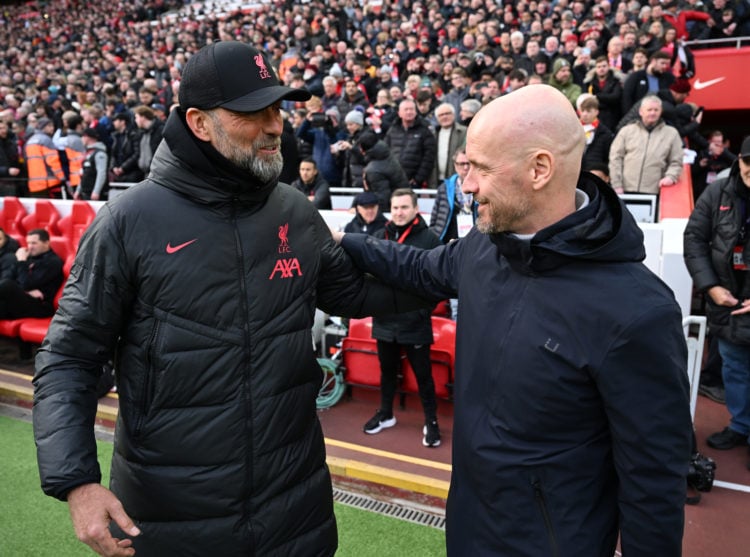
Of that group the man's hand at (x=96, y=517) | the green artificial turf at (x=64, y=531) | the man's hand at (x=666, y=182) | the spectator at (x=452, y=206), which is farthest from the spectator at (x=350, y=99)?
the man's hand at (x=96, y=517)

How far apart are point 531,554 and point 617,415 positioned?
449 mm

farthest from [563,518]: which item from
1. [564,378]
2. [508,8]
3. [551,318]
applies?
[508,8]


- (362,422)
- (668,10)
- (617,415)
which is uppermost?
(668,10)

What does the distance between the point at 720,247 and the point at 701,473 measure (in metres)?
1.46

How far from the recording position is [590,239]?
1.43 m

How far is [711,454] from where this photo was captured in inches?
161

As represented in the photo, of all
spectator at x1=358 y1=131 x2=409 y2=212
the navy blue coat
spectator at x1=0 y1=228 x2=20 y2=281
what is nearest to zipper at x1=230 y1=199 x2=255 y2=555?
the navy blue coat

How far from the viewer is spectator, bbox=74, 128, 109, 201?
9547 millimetres

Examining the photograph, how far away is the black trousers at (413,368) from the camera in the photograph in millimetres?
4461

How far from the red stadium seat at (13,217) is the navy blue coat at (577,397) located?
28.8 feet

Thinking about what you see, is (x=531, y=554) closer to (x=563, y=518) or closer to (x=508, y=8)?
(x=563, y=518)

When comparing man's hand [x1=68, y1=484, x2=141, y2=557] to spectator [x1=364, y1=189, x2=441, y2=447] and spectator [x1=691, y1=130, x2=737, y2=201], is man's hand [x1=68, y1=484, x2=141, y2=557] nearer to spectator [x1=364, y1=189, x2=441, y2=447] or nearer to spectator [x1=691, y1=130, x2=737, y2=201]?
spectator [x1=364, y1=189, x2=441, y2=447]

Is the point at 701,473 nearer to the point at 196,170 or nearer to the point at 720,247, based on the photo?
the point at 720,247

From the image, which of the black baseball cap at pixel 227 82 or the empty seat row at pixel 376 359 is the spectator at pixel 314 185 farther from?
the black baseball cap at pixel 227 82
